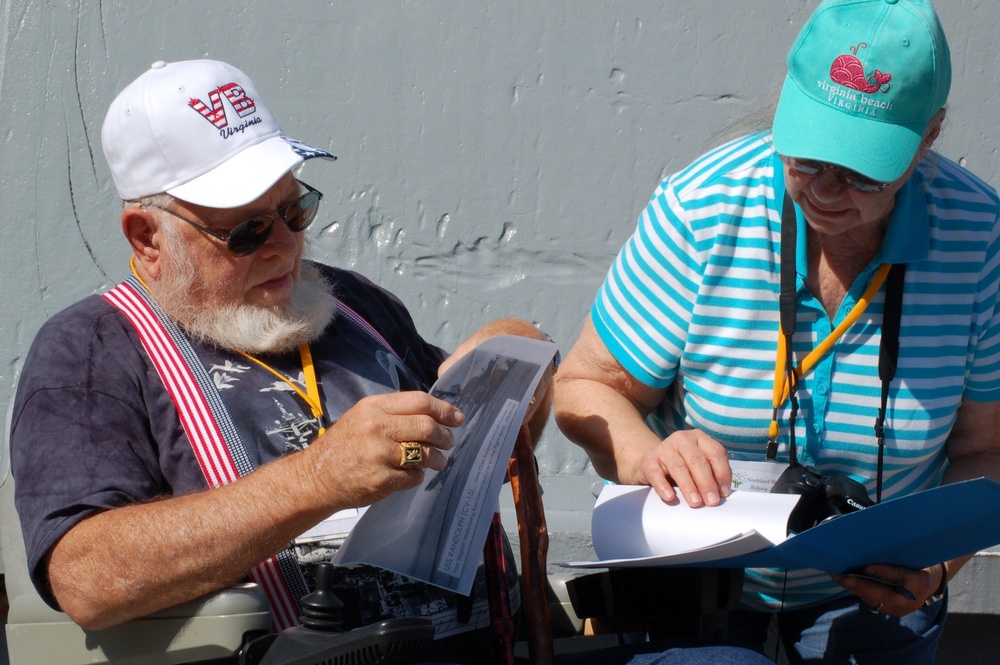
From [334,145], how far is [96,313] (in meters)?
1.59

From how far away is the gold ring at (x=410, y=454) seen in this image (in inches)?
59.8

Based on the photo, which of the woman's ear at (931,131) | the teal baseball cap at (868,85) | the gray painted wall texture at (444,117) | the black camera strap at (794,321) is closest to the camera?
the teal baseball cap at (868,85)

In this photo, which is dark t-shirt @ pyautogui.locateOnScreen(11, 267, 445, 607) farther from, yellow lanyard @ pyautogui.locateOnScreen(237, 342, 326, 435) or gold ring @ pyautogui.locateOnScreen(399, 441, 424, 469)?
gold ring @ pyautogui.locateOnScreen(399, 441, 424, 469)

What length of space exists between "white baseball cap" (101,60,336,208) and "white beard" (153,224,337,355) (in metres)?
0.11

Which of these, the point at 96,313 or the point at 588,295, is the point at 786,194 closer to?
the point at 96,313

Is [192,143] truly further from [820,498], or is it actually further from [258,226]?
[820,498]

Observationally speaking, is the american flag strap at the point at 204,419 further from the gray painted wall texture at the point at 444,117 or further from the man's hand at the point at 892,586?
the gray painted wall texture at the point at 444,117

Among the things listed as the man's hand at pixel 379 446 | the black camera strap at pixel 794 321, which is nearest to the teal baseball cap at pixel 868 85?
the black camera strap at pixel 794 321

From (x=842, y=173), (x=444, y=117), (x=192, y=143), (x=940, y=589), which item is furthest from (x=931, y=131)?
(x=444, y=117)

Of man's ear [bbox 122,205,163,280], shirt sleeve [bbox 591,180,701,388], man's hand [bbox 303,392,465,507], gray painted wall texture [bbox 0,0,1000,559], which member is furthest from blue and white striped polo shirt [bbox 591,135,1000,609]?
gray painted wall texture [bbox 0,0,1000,559]

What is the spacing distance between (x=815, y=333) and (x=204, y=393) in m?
1.13

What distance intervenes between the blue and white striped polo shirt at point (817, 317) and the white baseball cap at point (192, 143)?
76 cm

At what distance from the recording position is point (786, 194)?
6.24 ft

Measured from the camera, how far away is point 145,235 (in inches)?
78.7
